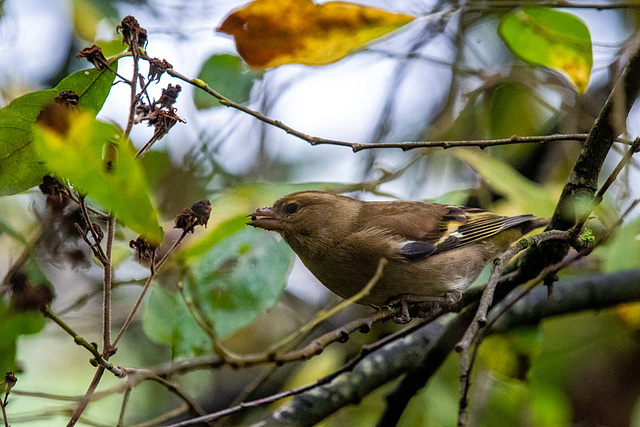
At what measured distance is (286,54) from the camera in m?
3.25

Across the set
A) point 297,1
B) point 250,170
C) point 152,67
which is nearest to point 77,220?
point 152,67

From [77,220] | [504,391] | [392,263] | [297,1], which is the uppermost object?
[297,1]

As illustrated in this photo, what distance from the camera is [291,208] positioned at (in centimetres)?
381

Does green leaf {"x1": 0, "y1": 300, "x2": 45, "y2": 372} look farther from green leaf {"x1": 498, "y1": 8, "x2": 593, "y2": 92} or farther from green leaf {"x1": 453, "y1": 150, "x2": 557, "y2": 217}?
green leaf {"x1": 498, "y1": 8, "x2": 593, "y2": 92}

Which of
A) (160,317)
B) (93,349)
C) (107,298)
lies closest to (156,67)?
(107,298)

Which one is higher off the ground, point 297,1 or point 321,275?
point 297,1

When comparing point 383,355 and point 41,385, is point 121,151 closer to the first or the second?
point 383,355

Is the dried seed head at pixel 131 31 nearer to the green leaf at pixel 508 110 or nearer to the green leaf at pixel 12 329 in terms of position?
the green leaf at pixel 12 329

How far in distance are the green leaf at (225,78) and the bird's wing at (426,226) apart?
1.05 metres

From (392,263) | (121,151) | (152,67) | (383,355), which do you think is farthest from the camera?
(383,355)

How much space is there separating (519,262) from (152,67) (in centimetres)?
191

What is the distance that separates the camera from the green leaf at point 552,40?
321 centimetres

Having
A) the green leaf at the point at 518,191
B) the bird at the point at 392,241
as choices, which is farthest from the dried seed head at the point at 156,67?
the green leaf at the point at 518,191

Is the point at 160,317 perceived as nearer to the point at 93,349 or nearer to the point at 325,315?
the point at 325,315
